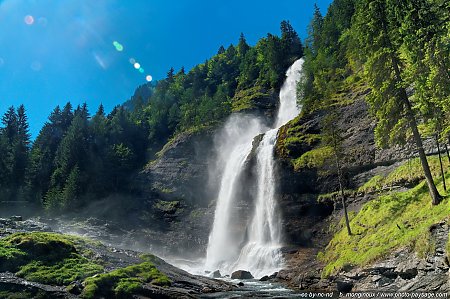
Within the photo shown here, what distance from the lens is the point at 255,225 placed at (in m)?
43.2

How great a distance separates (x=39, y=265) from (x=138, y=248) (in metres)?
31.0

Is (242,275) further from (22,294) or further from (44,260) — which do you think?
(22,294)

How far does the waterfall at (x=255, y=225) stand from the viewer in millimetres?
37547

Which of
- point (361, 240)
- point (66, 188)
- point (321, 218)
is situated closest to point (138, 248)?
point (66, 188)

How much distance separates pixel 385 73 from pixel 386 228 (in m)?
10.7

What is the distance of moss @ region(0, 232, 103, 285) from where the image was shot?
2180 centimetres

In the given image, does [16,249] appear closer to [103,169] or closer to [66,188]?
[66,188]

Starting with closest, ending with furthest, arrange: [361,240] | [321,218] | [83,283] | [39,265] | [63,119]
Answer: [83,283] < [39,265] < [361,240] < [321,218] < [63,119]

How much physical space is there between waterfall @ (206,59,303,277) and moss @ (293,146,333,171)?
3.66m

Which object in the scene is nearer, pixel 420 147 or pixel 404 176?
pixel 420 147

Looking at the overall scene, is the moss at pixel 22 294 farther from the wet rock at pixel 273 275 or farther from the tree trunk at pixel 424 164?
the tree trunk at pixel 424 164

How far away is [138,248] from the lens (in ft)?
174

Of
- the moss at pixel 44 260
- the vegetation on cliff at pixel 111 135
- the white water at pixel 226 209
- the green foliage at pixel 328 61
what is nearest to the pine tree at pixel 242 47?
the vegetation on cliff at pixel 111 135

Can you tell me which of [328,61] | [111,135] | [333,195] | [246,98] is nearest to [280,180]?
[333,195]
